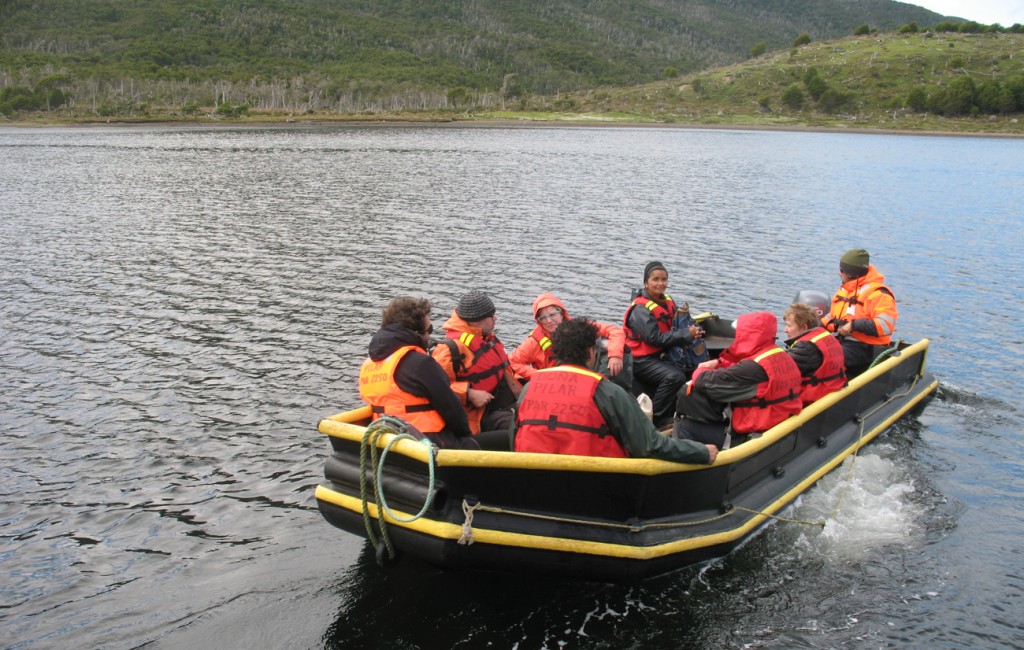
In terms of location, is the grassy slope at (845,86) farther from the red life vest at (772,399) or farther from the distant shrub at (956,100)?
the red life vest at (772,399)

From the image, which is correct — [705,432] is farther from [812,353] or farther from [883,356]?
[883,356]

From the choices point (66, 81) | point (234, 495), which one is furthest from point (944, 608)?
point (66, 81)

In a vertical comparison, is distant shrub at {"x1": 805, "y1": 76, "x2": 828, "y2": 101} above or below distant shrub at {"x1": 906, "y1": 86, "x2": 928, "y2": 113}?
above

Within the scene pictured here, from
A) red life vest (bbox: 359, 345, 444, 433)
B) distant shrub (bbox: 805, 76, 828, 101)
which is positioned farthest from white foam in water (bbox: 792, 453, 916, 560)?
distant shrub (bbox: 805, 76, 828, 101)

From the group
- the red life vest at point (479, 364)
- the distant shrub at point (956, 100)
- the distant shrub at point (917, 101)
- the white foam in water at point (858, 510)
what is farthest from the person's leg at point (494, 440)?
the distant shrub at point (917, 101)

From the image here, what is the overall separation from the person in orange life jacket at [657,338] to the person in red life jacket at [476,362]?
2043mm

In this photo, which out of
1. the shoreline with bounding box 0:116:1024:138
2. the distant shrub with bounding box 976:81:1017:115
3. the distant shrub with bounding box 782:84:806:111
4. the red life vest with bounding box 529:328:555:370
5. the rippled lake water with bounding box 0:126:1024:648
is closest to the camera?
the rippled lake water with bounding box 0:126:1024:648

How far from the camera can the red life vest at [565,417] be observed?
18.7ft

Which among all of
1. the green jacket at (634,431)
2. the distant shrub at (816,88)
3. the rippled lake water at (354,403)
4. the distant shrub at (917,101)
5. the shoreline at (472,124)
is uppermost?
the distant shrub at (816,88)

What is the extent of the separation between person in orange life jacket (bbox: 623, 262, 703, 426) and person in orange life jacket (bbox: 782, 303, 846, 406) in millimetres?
1317

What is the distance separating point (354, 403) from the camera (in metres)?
11.6

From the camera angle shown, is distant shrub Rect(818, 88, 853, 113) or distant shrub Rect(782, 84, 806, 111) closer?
distant shrub Rect(818, 88, 853, 113)

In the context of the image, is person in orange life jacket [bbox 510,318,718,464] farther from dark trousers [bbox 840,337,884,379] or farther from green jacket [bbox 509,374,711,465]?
dark trousers [bbox 840,337,884,379]

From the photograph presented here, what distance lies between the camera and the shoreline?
325 ft
